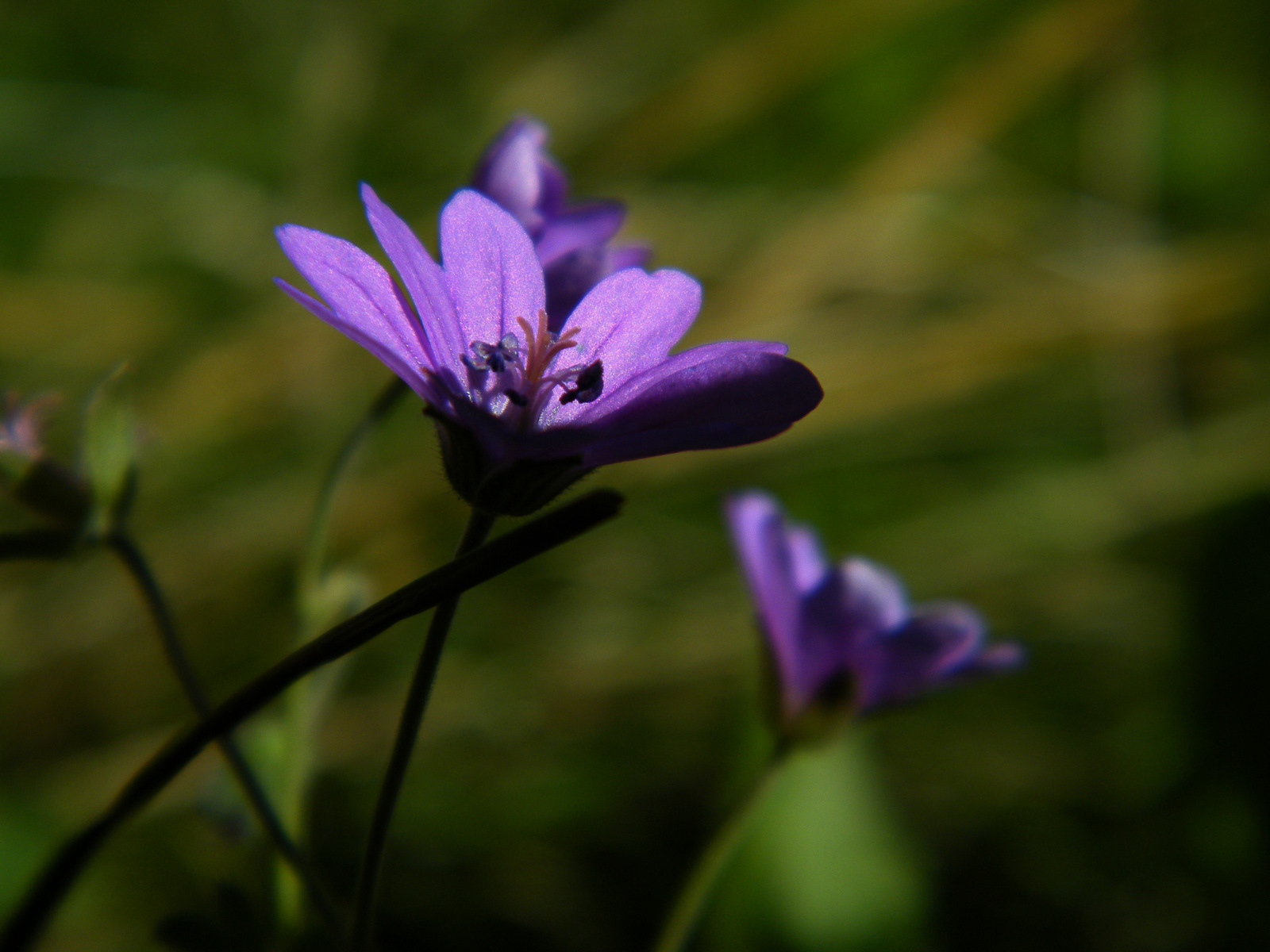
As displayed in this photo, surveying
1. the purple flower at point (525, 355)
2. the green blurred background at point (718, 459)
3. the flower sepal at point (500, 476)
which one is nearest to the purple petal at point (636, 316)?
the purple flower at point (525, 355)

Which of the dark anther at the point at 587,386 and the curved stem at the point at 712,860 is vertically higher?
the dark anther at the point at 587,386

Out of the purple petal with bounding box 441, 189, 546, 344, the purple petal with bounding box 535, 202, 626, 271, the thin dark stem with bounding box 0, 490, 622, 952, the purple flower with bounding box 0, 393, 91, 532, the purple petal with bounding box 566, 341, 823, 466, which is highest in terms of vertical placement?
the purple petal with bounding box 535, 202, 626, 271

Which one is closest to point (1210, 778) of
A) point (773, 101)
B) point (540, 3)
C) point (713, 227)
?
point (713, 227)

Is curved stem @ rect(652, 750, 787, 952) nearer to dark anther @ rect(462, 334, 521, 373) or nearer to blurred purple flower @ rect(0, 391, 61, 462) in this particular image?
dark anther @ rect(462, 334, 521, 373)

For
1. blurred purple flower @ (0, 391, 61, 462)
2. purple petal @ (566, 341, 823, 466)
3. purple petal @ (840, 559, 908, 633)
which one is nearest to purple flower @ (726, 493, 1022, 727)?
purple petal @ (840, 559, 908, 633)

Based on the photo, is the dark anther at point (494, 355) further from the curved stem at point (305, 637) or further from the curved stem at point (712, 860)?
the curved stem at point (712, 860)

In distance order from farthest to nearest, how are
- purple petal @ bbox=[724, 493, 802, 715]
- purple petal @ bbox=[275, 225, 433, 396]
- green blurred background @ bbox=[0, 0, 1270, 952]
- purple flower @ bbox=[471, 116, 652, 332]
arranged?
green blurred background @ bbox=[0, 0, 1270, 952] → purple petal @ bbox=[724, 493, 802, 715] → purple flower @ bbox=[471, 116, 652, 332] → purple petal @ bbox=[275, 225, 433, 396]

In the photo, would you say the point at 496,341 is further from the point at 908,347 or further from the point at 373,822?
the point at 908,347
